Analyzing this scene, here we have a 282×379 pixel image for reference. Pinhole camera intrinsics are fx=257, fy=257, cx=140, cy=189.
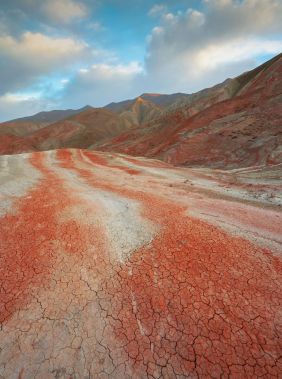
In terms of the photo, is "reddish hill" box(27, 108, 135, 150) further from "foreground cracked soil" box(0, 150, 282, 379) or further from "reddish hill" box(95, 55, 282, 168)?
"foreground cracked soil" box(0, 150, 282, 379)

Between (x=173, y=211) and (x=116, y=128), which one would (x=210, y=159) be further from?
(x=116, y=128)

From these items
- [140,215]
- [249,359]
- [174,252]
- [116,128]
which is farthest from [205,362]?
[116,128]

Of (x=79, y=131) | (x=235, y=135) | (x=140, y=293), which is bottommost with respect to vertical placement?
(x=79, y=131)

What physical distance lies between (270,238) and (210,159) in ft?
52.9

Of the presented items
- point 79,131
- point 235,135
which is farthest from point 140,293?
point 79,131

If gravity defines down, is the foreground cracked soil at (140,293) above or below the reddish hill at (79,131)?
above

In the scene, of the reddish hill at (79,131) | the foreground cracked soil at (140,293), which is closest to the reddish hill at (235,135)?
the foreground cracked soil at (140,293)

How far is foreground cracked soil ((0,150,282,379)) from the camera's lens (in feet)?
7.50

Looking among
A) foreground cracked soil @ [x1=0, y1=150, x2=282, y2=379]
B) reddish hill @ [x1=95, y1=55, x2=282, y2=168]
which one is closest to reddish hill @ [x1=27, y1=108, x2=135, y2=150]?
reddish hill @ [x1=95, y1=55, x2=282, y2=168]

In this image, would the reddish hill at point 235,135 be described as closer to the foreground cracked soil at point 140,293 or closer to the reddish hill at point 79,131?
the foreground cracked soil at point 140,293

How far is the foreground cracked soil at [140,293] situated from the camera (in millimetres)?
2285

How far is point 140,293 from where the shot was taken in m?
2.96

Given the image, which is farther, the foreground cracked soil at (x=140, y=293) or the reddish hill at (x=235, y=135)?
the reddish hill at (x=235, y=135)

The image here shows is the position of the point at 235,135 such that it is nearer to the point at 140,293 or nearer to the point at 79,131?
the point at 140,293
